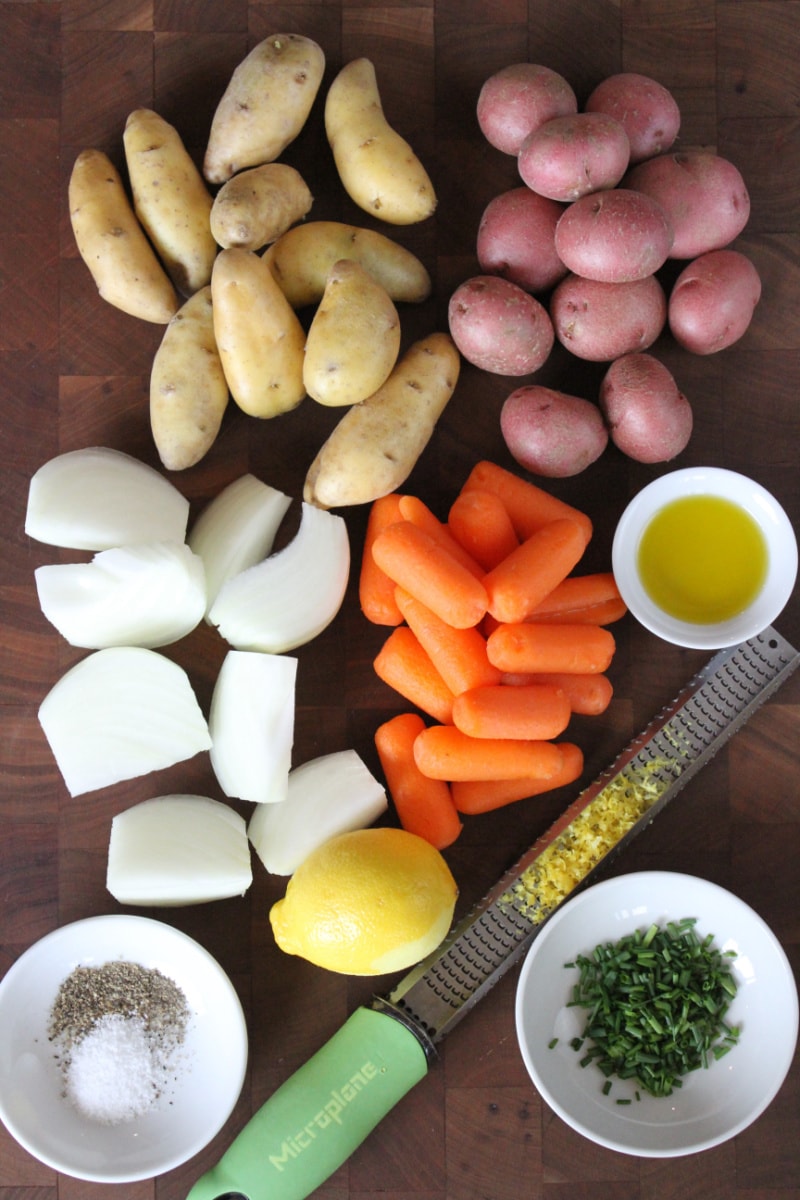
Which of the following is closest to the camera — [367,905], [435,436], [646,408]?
[367,905]

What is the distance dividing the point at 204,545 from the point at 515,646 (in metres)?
0.45

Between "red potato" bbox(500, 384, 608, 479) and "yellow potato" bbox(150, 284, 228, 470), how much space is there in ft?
1.30

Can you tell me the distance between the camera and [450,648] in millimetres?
1272

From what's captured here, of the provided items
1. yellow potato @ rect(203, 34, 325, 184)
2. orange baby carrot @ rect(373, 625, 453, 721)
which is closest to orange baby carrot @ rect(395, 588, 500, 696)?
orange baby carrot @ rect(373, 625, 453, 721)

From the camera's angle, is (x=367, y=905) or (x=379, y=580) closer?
(x=367, y=905)

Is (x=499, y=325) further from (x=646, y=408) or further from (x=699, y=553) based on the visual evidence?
(x=699, y=553)

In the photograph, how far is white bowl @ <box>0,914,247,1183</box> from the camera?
1.22 m

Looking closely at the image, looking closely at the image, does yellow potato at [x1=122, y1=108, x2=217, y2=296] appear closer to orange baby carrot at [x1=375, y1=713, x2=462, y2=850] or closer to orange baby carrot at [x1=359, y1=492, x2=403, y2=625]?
orange baby carrot at [x1=359, y1=492, x2=403, y2=625]

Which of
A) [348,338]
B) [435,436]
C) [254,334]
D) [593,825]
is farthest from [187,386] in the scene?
[593,825]

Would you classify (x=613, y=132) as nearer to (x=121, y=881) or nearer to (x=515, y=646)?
(x=515, y=646)

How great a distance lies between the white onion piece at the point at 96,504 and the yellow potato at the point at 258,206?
33 centimetres

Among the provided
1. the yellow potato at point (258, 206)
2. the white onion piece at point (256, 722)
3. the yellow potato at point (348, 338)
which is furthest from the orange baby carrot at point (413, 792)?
the yellow potato at point (258, 206)

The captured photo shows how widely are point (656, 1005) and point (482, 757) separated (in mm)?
390

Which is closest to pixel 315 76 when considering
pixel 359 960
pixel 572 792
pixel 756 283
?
pixel 756 283
